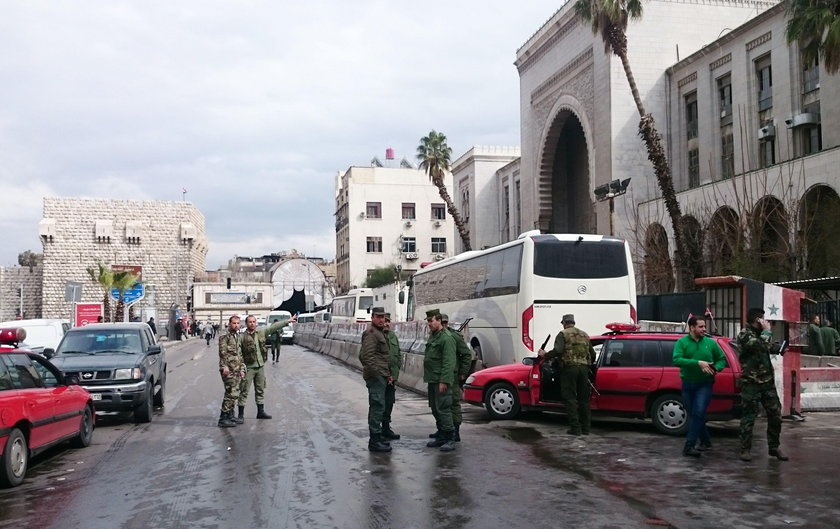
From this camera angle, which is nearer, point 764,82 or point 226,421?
point 226,421

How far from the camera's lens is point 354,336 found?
32.3m

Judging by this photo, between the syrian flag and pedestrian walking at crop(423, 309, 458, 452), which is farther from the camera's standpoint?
the syrian flag

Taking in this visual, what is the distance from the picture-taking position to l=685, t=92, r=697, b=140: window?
4206 centimetres

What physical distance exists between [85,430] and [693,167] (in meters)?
37.3

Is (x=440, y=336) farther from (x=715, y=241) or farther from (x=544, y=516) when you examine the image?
(x=715, y=241)

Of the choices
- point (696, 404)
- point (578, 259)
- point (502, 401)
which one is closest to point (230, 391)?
point (502, 401)

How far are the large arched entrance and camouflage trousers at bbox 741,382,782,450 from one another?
140 ft

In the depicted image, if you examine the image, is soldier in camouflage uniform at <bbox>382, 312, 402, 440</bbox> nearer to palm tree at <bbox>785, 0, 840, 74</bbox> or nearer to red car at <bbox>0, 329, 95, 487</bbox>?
red car at <bbox>0, 329, 95, 487</bbox>

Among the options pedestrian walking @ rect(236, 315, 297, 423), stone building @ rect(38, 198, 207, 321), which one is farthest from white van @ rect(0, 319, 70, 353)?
stone building @ rect(38, 198, 207, 321)

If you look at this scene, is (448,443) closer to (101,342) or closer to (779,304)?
(779,304)

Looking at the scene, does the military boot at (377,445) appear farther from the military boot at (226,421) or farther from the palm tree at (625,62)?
the palm tree at (625,62)

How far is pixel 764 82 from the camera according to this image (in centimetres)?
3622

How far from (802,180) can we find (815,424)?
19070 mm

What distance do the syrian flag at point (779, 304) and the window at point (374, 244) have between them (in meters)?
82.8
